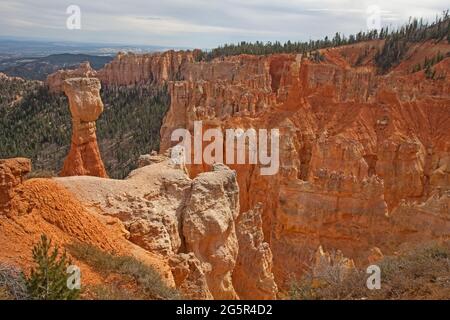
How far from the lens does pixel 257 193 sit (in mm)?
23781

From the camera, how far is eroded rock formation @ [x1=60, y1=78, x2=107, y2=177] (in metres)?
15.4

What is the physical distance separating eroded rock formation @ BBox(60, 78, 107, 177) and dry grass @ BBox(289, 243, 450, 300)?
9775mm

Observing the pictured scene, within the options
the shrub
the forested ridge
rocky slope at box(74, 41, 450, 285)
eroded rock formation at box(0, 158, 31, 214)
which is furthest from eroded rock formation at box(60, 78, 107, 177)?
the forested ridge

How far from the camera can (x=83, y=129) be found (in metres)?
16.0

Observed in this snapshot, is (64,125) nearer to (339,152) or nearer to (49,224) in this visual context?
(339,152)

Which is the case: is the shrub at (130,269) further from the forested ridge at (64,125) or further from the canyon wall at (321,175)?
the forested ridge at (64,125)

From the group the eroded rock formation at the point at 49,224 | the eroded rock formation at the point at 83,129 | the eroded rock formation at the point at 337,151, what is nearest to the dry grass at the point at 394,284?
the eroded rock formation at the point at 49,224

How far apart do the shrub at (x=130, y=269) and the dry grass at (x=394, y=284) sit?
2.08m

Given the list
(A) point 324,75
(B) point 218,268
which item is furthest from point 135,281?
(A) point 324,75

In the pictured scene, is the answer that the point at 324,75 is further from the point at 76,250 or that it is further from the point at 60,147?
the point at 76,250

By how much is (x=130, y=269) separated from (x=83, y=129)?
9.92 metres

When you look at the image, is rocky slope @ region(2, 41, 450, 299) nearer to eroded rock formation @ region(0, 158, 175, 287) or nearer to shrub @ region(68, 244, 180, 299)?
eroded rock formation @ region(0, 158, 175, 287)

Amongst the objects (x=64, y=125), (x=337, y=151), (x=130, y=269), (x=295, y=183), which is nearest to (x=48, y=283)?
(x=130, y=269)

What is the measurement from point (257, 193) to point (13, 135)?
107 ft
